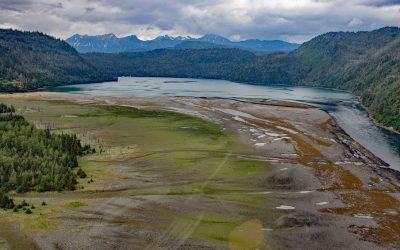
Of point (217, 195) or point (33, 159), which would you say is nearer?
point (217, 195)

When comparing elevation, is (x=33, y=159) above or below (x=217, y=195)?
above

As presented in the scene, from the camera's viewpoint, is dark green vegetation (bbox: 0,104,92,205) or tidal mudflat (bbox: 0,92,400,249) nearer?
tidal mudflat (bbox: 0,92,400,249)

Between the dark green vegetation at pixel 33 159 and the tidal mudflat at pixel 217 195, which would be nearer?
the tidal mudflat at pixel 217 195

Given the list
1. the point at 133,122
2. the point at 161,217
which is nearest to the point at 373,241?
the point at 161,217
